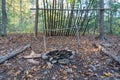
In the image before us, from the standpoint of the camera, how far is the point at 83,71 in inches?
231

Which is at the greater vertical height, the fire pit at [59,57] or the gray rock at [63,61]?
the fire pit at [59,57]

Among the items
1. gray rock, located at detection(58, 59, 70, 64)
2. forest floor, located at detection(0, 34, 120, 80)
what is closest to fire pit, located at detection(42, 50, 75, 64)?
Result: gray rock, located at detection(58, 59, 70, 64)

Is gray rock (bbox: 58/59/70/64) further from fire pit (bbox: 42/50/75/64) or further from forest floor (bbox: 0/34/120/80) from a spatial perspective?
forest floor (bbox: 0/34/120/80)

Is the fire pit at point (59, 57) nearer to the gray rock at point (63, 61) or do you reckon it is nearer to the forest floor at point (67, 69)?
the gray rock at point (63, 61)

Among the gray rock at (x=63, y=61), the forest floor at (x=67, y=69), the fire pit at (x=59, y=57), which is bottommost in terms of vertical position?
the forest floor at (x=67, y=69)

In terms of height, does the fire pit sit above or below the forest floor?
above

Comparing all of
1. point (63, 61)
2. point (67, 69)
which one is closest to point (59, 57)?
point (63, 61)

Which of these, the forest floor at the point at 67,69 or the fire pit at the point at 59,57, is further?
the fire pit at the point at 59,57

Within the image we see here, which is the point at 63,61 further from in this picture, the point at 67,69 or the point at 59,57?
the point at 67,69

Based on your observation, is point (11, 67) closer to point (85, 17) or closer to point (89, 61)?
point (89, 61)

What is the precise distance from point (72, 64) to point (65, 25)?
444cm

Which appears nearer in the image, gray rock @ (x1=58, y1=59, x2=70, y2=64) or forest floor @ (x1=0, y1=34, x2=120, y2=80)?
forest floor @ (x1=0, y1=34, x2=120, y2=80)

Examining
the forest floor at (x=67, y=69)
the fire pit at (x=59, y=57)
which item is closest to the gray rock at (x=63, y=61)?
the fire pit at (x=59, y=57)

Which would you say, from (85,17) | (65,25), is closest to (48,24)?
(65,25)
